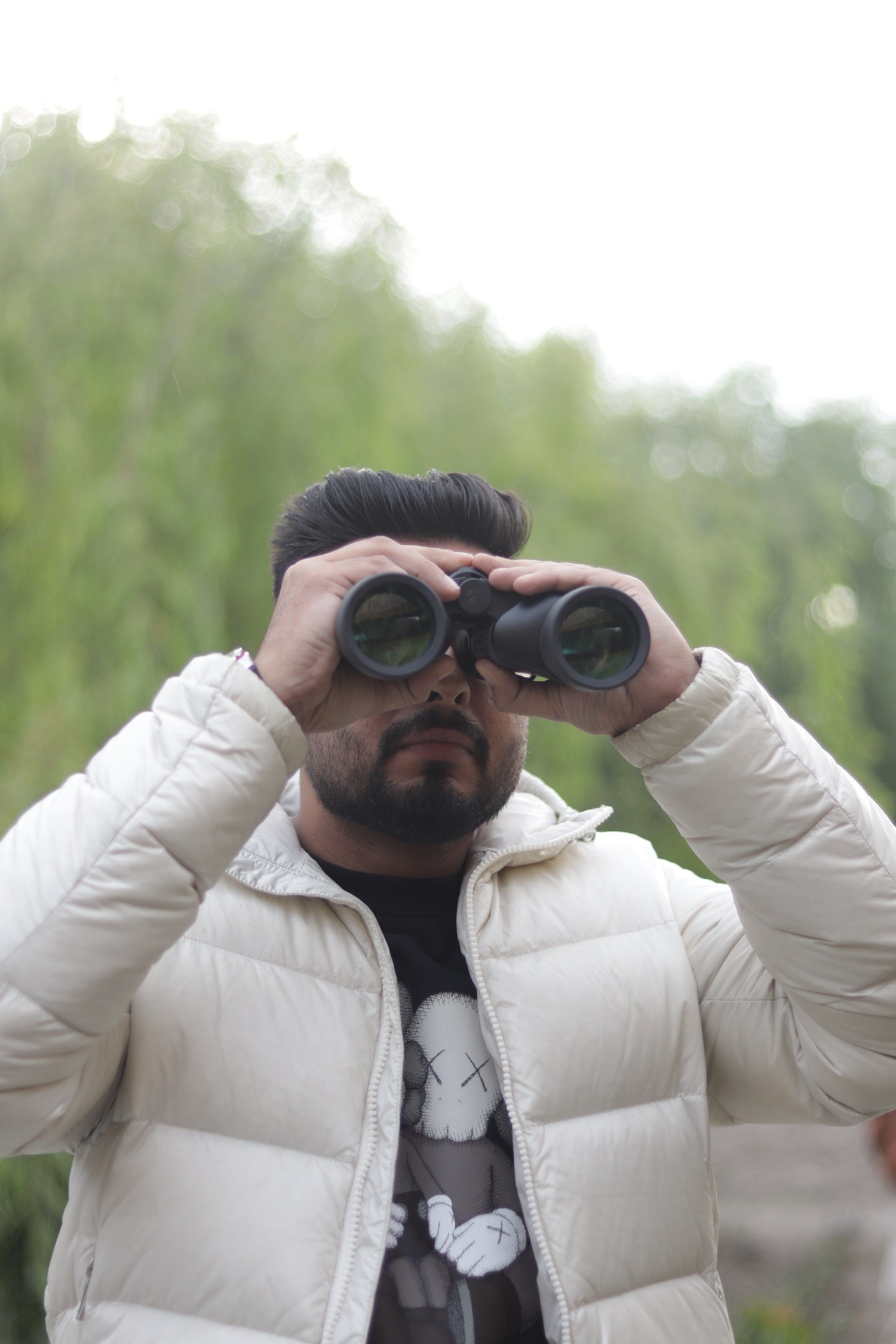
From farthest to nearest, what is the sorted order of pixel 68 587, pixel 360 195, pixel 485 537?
pixel 360 195 < pixel 68 587 < pixel 485 537

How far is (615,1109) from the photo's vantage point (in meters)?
1.22

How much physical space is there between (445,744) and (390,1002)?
1.06 ft

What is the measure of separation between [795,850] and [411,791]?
1.50ft

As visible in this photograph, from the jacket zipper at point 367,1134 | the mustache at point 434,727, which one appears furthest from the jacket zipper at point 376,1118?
the mustache at point 434,727

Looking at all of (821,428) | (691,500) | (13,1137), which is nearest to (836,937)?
(13,1137)

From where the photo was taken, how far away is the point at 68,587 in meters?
2.19

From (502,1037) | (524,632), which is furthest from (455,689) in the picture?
(502,1037)

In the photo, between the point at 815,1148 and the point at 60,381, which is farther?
the point at 815,1148

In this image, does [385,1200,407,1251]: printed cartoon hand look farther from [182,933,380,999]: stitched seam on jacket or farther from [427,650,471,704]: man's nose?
[427,650,471,704]: man's nose

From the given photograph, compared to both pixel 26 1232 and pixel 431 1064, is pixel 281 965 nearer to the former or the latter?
pixel 431 1064

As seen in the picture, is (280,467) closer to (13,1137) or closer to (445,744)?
(445,744)

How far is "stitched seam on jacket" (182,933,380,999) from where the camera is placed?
1.19m

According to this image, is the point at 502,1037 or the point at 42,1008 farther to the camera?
the point at 502,1037

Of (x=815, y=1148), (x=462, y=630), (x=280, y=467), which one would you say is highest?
(x=280, y=467)
